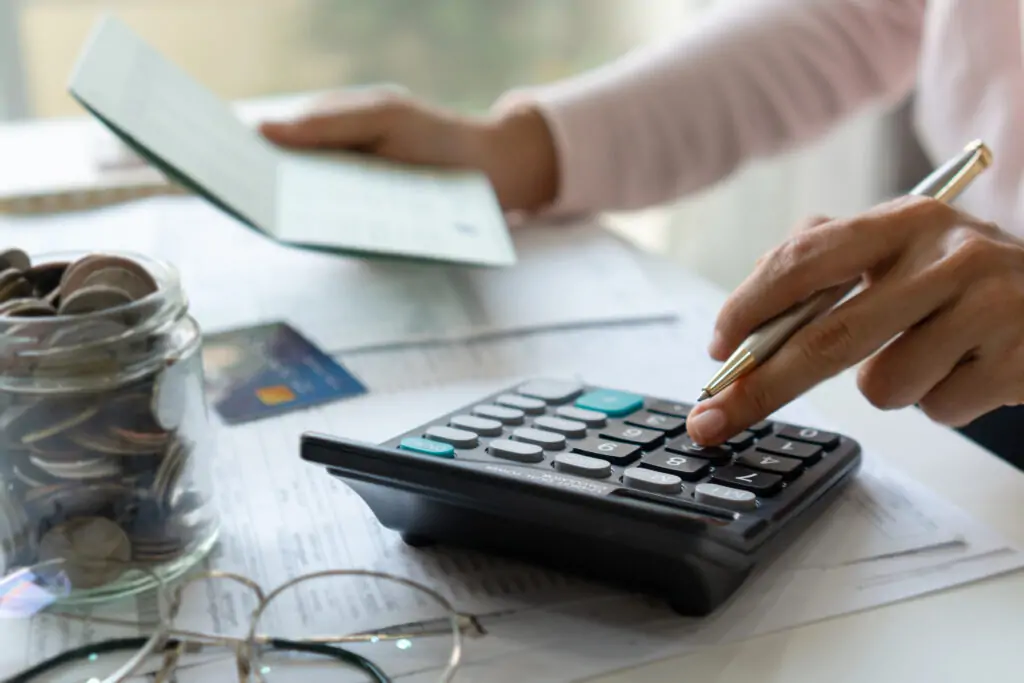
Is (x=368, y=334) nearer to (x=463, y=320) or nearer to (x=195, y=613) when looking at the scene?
(x=463, y=320)

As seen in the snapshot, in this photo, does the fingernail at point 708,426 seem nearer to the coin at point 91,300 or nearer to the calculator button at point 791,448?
the calculator button at point 791,448

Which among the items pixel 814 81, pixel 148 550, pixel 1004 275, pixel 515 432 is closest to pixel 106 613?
pixel 148 550

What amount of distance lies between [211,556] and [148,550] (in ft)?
0.10

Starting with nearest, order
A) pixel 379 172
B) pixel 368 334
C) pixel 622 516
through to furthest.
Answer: pixel 622 516 < pixel 368 334 < pixel 379 172

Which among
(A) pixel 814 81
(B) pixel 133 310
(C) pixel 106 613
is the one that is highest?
(A) pixel 814 81

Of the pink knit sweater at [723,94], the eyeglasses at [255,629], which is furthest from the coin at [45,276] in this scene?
the pink knit sweater at [723,94]

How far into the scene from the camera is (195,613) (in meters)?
0.37

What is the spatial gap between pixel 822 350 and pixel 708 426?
0.06 metres

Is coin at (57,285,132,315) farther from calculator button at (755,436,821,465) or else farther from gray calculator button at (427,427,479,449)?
calculator button at (755,436,821,465)

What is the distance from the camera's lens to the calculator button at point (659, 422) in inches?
16.4

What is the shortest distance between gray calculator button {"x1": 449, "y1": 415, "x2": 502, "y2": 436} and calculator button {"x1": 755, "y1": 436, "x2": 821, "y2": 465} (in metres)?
0.10

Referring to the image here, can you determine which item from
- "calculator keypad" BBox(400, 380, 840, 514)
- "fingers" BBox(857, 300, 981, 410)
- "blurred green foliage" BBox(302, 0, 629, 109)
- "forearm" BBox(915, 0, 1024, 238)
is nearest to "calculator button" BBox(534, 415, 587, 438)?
"calculator keypad" BBox(400, 380, 840, 514)

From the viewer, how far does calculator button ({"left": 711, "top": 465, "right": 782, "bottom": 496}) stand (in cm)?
37

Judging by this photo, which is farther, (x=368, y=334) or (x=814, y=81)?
(x=814, y=81)
